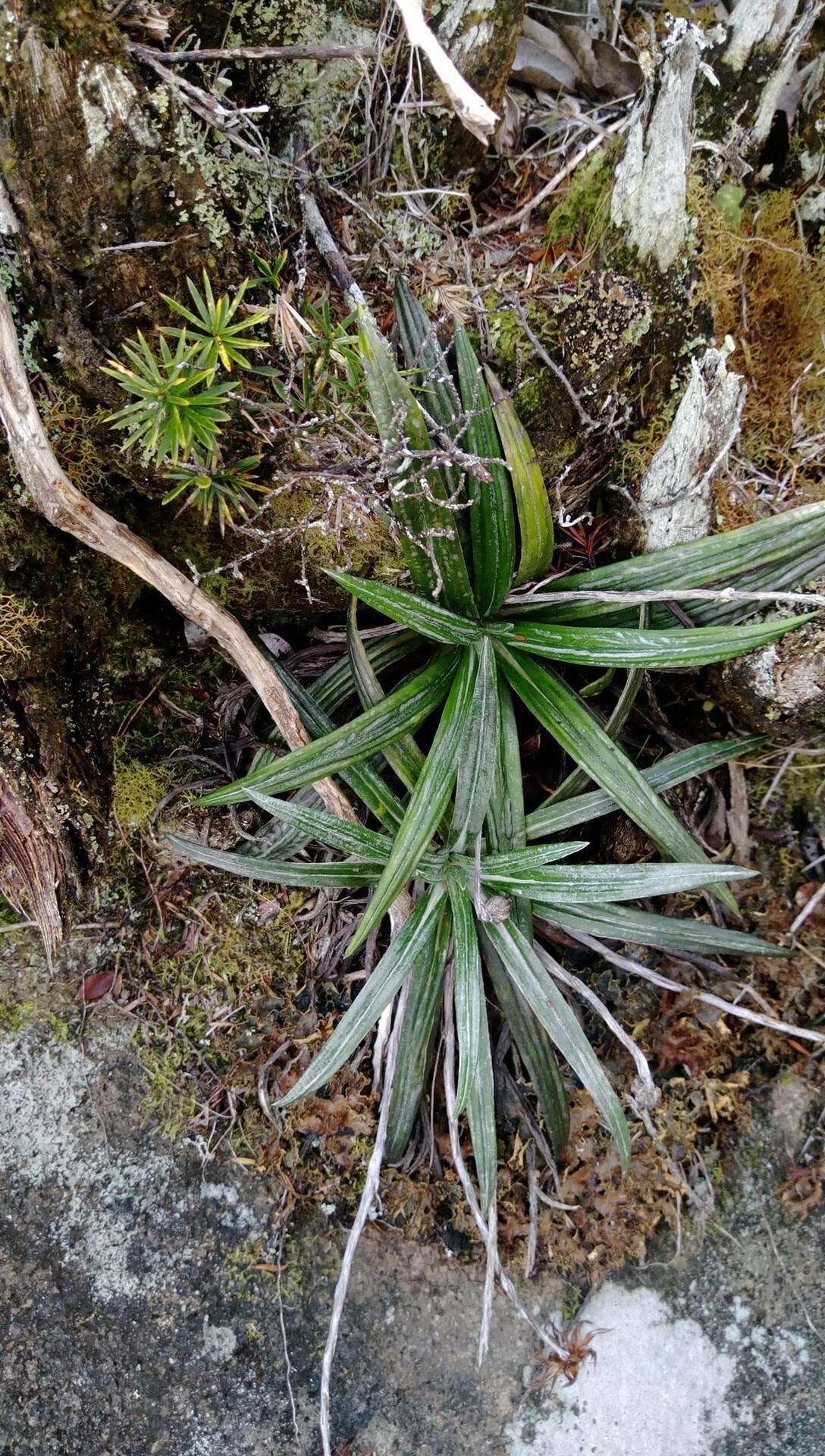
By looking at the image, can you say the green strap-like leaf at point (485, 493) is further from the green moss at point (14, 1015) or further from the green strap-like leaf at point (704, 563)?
the green moss at point (14, 1015)

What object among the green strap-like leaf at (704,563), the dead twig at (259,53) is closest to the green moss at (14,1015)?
the green strap-like leaf at (704,563)

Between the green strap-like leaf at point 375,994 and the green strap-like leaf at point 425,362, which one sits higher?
the green strap-like leaf at point 425,362

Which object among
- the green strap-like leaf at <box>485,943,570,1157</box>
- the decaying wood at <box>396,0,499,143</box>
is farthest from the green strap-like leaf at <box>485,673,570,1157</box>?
the decaying wood at <box>396,0,499,143</box>

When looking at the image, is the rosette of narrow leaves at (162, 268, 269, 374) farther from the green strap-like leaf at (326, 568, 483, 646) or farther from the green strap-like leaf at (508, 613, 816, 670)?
the green strap-like leaf at (508, 613, 816, 670)

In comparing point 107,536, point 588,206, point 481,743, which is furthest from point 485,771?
point 588,206

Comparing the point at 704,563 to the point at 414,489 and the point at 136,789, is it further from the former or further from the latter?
the point at 136,789

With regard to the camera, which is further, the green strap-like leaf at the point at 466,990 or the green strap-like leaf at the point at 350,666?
the green strap-like leaf at the point at 350,666

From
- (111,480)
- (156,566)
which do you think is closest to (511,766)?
(156,566)

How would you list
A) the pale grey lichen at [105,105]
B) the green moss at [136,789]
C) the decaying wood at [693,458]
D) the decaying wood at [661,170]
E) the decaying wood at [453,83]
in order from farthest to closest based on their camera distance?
the green moss at [136,789] < the decaying wood at [693,458] < the decaying wood at [661,170] < the pale grey lichen at [105,105] < the decaying wood at [453,83]
